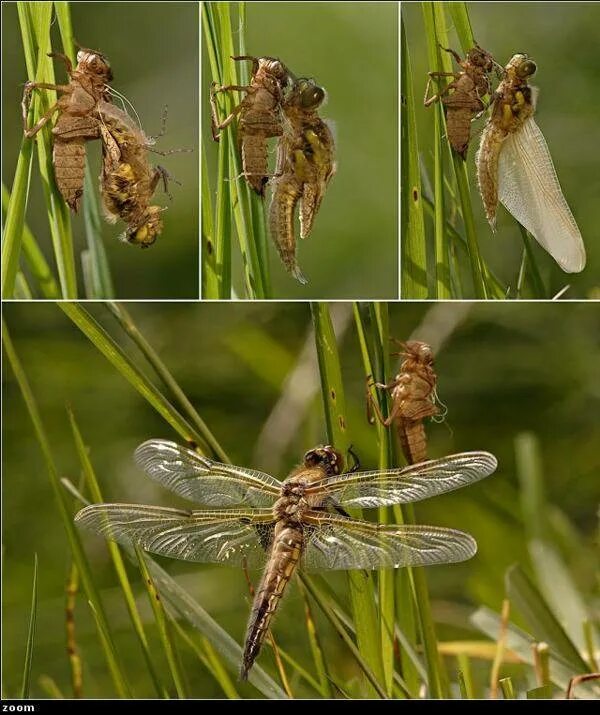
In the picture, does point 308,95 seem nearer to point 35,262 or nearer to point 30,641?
point 35,262

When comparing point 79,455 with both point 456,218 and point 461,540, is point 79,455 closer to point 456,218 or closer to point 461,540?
point 461,540

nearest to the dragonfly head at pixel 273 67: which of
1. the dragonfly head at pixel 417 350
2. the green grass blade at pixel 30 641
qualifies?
the dragonfly head at pixel 417 350

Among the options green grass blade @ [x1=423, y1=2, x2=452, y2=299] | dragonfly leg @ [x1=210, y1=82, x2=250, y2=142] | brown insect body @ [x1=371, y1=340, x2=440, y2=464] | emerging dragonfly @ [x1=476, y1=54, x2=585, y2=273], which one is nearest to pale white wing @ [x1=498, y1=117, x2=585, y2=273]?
emerging dragonfly @ [x1=476, y1=54, x2=585, y2=273]

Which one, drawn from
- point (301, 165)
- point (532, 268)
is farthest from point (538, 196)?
point (301, 165)

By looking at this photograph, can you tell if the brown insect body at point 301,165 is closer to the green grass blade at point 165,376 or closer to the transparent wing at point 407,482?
the green grass blade at point 165,376

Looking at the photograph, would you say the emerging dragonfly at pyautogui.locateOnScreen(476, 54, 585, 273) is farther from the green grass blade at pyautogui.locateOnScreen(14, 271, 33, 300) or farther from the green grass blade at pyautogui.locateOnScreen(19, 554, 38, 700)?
the green grass blade at pyautogui.locateOnScreen(19, 554, 38, 700)

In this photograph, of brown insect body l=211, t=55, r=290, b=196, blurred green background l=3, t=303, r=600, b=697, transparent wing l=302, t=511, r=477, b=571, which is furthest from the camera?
blurred green background l=3, t=303, r=600, b=697

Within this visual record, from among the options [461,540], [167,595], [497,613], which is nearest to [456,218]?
[461,540]
